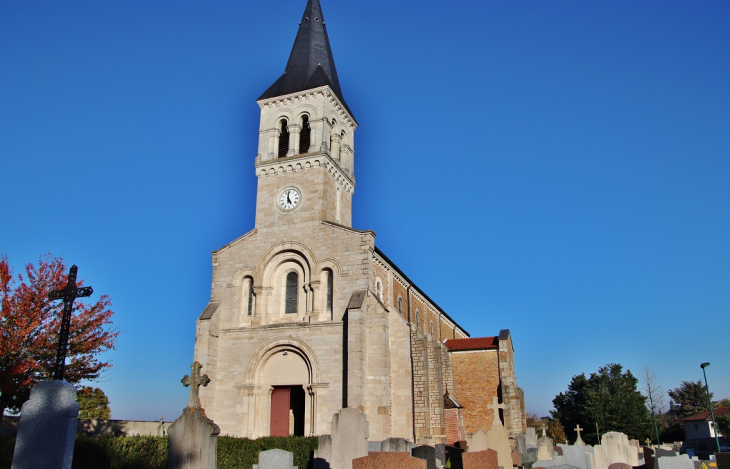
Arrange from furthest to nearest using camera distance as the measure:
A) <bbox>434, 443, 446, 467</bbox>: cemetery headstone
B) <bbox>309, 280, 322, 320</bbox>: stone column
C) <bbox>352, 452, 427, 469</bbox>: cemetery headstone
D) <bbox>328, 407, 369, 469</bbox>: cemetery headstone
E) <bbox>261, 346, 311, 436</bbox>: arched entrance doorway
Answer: <bbox>309, 280, 322, 320</bbox>: stone column, <bbox>261, 346, 311, 436</bbox>: arched entrance doorway, <bbox>434, 443, 446, 467</bbox>: cemetery headstone, <bbox>328, 407, 369, 469</bbox>: cemetery headstone, <bbox>352, 452, 427, 469</bbox>: cemetery headstone

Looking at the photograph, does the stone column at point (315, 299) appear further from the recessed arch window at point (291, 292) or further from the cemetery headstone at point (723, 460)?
the cemetery headstone at point (723, 460)

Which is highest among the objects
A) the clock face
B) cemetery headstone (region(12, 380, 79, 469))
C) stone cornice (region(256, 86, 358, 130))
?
stone cornice (region(256, 86, 358, 130))

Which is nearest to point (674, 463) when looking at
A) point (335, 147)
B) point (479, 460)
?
point (479, 460)

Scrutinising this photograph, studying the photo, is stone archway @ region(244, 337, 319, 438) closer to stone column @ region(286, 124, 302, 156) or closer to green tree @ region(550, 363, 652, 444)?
stone column @ region(286, 124, 302, 156)

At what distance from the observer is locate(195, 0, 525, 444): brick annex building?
2316 cm

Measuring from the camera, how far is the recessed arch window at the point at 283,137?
28.7 metres

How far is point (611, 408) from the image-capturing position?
50.5 metres

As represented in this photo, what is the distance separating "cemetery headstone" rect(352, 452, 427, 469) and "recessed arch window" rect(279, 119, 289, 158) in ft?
67.0

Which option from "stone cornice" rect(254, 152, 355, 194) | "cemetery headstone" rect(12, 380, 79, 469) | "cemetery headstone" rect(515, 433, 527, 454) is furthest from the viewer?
"stone cornice" rect(254, 152, 355, 194)

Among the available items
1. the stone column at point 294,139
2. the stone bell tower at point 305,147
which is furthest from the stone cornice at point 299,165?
the stone column at point 294,139

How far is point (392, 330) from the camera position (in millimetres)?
24188

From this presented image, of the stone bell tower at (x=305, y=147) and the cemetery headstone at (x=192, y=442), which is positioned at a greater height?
the stone bell tower at (x=305, y=147)

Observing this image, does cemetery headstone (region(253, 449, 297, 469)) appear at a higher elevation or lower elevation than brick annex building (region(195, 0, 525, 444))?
lower

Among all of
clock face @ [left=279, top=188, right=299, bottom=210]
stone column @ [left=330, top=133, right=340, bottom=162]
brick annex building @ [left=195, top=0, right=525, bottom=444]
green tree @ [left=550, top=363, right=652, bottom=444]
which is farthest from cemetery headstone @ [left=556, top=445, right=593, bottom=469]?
green tree @ [left=550, top=363, right=652, bottom=444]
